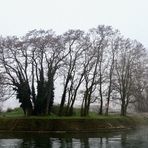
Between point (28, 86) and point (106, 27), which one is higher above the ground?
point (106, 27)

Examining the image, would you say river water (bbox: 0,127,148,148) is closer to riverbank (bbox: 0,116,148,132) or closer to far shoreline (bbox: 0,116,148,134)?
far shoreline (bbox: 0,116,148,134)

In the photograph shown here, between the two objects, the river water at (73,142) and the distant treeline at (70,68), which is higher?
the distant treeline at (70,68)

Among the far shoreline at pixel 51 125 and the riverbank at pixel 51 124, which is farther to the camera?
the riverbank at pixel 51 124

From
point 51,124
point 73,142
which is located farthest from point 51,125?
point 73,142

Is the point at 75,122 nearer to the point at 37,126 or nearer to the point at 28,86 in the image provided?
the point at 37,126

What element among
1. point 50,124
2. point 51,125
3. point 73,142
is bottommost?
point 73,142

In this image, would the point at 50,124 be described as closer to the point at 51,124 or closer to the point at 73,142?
the point at 51,124

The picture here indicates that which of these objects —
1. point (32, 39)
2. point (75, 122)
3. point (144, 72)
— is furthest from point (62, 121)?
point (144, 72)

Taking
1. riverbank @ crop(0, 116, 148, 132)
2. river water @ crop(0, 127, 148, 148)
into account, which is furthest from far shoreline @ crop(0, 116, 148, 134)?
river water @ crop(0, 127, 148, 148)

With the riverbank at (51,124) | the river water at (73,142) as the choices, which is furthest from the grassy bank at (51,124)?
the river water at (73,142)

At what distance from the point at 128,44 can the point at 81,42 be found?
14108mm

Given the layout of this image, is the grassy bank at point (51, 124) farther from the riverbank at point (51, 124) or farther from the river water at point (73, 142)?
the river water at point (73, 142)

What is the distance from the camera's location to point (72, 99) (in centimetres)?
7431

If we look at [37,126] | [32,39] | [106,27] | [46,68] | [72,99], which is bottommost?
[37,126]
